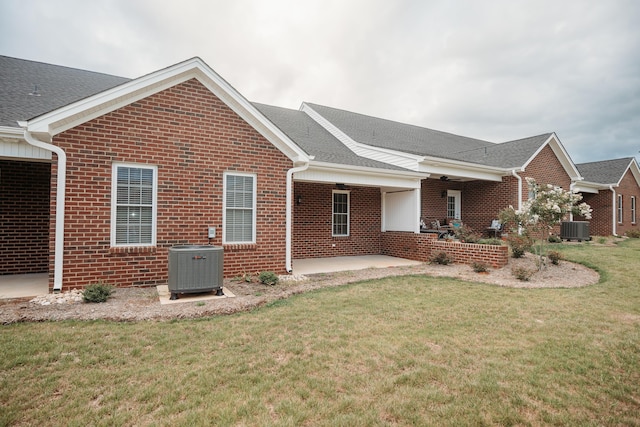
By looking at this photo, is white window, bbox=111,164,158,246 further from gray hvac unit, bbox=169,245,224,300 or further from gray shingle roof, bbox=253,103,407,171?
gray shingle roof, bbox=253,103,407,171

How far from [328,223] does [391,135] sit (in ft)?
23.7

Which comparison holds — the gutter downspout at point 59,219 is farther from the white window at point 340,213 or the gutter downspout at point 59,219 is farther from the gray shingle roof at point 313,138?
the white window at point 340,213

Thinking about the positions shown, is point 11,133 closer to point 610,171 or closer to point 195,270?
point 195,270

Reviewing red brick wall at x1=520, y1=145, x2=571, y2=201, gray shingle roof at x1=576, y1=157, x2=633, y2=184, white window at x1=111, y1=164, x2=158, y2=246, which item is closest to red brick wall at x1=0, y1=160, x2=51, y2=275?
white window at x1=111, y1=164, x2=158, y2=246

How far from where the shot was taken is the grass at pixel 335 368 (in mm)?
2777

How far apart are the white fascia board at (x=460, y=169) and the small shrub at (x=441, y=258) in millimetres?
3587

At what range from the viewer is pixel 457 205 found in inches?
667

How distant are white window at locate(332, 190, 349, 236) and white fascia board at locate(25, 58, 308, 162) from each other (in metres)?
4.35

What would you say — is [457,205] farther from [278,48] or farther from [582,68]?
[278,48]

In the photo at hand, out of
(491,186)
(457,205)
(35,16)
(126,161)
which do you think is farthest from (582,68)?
(35,16)

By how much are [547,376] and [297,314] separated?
3.41 m

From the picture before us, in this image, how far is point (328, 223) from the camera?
1261 cm

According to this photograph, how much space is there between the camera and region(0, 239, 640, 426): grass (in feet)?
9.11

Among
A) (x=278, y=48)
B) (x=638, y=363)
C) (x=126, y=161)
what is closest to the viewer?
(x=638, y=363)
